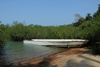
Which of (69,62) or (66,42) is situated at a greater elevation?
(66,42)

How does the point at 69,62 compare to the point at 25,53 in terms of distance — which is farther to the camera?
the point at 25,53

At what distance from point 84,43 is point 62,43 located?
2530 millimetres

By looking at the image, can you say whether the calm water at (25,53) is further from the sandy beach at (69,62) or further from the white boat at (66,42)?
the sandy beach at (69,62)

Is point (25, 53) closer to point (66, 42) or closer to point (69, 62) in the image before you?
point (66, 42)

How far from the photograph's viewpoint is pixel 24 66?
5246 mm

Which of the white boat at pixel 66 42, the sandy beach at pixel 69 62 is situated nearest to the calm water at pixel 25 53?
the white boat at pixel 66 42

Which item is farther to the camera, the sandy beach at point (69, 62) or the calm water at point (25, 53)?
the calm water at point (25, 53)

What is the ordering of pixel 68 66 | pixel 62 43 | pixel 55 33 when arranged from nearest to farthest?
pixel 68 66, pixel 62 43, pixel 55 33

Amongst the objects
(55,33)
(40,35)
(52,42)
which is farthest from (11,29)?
(52,42)

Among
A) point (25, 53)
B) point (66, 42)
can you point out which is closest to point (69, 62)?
point (25, 53)

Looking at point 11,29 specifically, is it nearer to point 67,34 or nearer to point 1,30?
point 67,34

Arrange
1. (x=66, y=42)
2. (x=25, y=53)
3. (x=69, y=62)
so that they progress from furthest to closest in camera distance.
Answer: (x=66, y=42)
(x=25, y=53)
(x=69, y=62)

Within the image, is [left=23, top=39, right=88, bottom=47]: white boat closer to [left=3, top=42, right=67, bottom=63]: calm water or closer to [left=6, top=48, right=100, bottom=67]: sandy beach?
[left=3, top=42, right=67, bottom=63]: calm water

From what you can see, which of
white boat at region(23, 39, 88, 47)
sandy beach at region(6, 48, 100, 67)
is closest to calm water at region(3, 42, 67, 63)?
white boat at region(23, 39, 88, 47)
